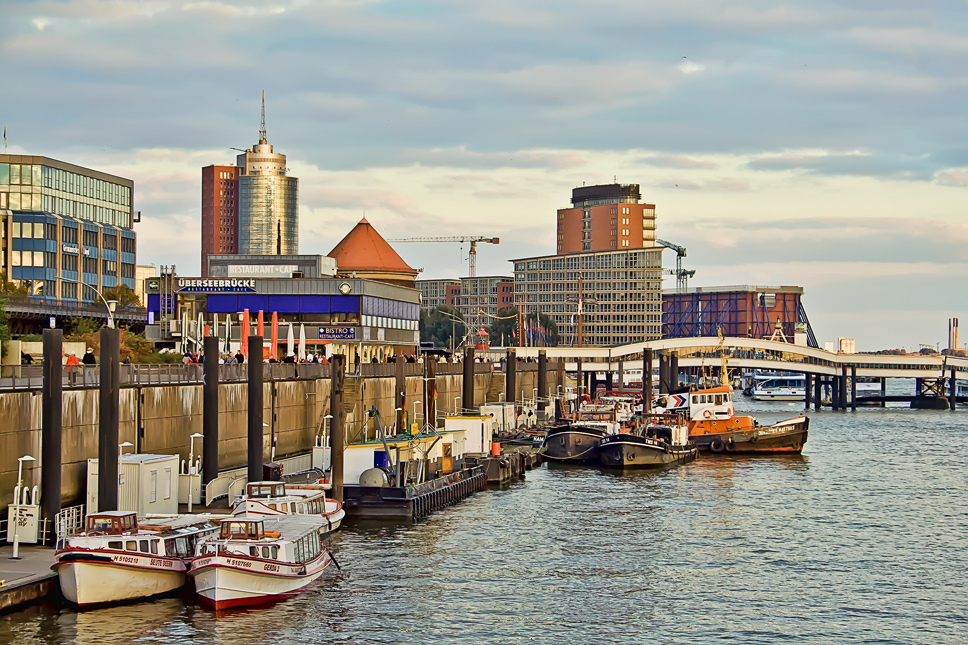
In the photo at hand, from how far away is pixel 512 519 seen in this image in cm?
5916

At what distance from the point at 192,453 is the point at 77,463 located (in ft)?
24.6

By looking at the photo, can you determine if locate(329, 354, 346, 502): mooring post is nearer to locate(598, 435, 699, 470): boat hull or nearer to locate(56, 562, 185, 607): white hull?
locate(56, 562, 185, 607): white hull

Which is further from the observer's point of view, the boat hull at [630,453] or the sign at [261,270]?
the sign at [261,270]

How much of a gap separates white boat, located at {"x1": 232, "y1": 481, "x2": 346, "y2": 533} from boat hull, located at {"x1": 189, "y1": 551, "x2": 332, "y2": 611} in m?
4.70

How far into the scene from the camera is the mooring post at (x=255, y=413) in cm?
4988

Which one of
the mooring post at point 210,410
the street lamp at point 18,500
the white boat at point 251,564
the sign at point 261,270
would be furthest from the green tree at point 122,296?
the white boat at point 251,564

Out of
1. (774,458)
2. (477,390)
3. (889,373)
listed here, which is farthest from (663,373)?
(774,458)

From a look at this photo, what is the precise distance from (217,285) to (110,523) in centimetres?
8183

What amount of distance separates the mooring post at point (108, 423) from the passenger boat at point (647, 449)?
48807mm

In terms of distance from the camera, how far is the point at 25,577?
35.1m

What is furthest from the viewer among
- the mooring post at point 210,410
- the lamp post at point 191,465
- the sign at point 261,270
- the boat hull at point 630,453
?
the sign at point 261,270

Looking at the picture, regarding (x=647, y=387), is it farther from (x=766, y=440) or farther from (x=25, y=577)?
(x=25, y=577)

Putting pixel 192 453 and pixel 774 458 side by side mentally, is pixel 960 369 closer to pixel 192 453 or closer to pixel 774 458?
pixel 774 458

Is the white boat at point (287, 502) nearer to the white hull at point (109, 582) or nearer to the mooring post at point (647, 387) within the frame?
the white hull at point (109, 582)
